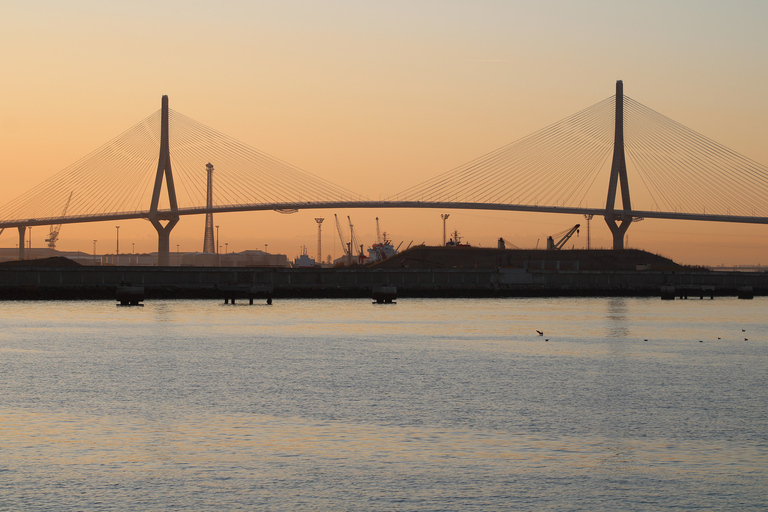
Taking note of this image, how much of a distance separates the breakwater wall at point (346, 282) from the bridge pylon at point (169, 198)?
527 inches

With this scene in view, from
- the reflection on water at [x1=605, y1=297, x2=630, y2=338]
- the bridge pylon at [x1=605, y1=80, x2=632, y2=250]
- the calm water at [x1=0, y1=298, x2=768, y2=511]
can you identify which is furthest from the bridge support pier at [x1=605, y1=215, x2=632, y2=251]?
the calm water at [x1=0, y1=298, x2=768, y2=511]

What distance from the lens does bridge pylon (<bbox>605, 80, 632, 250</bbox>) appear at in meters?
137

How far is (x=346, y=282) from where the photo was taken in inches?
5236

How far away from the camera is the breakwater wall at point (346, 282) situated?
376ft

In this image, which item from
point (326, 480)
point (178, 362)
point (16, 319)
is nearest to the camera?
point (326, 480)

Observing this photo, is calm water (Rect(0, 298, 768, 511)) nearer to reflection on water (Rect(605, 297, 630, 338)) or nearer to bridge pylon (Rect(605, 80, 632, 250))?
reflection on water (Rect(605, 297, 630, 338))

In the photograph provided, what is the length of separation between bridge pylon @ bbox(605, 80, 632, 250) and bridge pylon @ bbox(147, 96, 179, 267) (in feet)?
213

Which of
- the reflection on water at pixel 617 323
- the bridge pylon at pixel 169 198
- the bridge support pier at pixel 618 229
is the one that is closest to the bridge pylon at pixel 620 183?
the bridge support pier at pixel 618 229

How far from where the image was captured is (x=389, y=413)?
98.1ft

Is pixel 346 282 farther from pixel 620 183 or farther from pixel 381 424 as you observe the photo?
pixel 381 424

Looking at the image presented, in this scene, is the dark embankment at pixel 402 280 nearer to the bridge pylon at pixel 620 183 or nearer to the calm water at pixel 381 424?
the bridge pylon at pixel 620 183

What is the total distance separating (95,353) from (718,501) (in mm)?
38377

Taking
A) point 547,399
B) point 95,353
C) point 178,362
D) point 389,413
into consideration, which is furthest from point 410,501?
point 95,353

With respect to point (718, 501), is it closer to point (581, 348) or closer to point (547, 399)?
point (547, 399)
